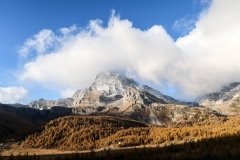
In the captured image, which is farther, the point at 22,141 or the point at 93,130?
the point at 93,130

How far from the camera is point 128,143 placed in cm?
8075

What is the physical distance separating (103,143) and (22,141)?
2448 cm

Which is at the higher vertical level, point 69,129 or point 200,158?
point 69,129

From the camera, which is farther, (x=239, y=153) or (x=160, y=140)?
(x=160, y=140)

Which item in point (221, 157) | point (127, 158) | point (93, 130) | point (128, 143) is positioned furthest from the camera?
point (93, 130)

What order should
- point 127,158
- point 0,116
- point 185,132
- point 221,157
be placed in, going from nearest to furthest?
point 221,157 → point 127,158 → point 185,132 → point 0,116

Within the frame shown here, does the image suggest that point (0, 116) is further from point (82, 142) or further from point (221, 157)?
point (221, 157)

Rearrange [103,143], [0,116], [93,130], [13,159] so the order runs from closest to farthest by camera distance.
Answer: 1. [13,159]
2. [103,143]
3. [93,130]
4. [0,116]

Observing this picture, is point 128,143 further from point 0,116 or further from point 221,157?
point 0,116

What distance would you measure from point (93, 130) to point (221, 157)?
91.1 metres

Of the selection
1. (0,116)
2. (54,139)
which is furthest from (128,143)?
(0,116)

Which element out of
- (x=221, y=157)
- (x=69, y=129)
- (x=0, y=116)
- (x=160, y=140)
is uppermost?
(x=0, y=116)

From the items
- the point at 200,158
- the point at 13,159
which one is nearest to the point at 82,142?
the point at 13,159

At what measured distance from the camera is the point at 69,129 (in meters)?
114
